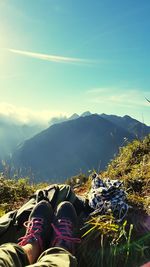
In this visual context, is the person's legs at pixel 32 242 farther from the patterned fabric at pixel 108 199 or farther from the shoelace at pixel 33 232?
the patterned fabric at pixel 108 199

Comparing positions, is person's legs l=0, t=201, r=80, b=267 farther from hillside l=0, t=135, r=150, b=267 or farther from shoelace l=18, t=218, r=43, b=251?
hillside l=0, t=135, r=150, b=267

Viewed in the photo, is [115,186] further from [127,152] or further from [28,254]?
[127,152]

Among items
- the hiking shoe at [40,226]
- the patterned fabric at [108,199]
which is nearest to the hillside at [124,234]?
the patterned fabric at [108,199]

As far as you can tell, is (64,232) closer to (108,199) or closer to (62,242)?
(62,242)

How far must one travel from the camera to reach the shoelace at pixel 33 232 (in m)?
4.57

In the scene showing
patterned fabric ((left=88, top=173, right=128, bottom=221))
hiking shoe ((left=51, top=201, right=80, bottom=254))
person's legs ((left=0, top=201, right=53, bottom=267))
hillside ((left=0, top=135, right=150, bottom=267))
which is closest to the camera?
person's legs ((left=0, top=201, right=53, bottom=267))

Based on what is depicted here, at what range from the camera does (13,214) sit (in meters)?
5.66

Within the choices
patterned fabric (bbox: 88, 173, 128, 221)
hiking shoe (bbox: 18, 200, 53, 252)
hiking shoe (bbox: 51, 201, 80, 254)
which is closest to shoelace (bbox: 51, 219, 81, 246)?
hiking shoe (bbox: 51, 201, 80, 254)

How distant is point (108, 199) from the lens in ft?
18.0

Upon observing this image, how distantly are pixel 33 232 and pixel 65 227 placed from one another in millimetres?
437

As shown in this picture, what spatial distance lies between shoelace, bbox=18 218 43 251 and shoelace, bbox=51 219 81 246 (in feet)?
0.60

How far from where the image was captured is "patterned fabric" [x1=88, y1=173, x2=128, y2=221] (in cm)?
520

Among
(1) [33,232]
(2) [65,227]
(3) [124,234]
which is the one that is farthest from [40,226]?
(3) [124,234]

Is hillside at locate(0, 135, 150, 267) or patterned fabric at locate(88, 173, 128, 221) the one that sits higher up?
patterned fabric at locate(88, 173, 128, 221)
